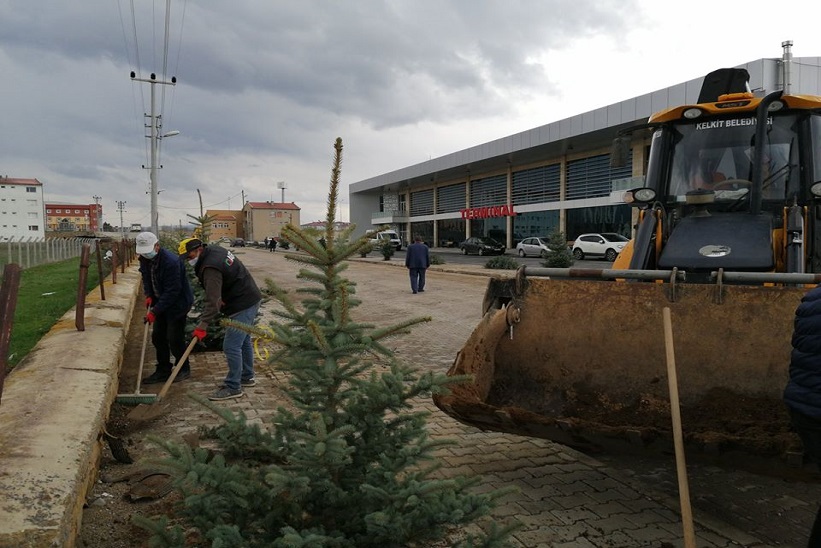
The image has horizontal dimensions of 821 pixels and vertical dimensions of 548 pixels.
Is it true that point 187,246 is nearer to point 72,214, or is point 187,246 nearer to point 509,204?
point 509,204

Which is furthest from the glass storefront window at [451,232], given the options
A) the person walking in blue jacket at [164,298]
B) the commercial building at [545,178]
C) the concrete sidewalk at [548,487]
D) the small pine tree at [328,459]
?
the small pine tree at [328,459]

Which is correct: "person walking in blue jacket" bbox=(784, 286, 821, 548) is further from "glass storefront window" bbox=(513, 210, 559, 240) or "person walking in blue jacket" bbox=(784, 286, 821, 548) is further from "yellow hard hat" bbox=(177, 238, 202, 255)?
"glass storefront window" bbox=(513, 210, 559, 240)

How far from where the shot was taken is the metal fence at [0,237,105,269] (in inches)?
782

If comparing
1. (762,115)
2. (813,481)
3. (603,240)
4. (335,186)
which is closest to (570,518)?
(813,481)

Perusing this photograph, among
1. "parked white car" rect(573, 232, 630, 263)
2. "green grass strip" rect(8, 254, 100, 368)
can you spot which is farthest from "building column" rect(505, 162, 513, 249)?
"green grass strip" rect(8, 254, 100, 368)

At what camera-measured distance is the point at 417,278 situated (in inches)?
674

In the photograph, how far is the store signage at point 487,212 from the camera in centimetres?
4530

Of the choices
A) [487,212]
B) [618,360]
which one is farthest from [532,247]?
[618,360]

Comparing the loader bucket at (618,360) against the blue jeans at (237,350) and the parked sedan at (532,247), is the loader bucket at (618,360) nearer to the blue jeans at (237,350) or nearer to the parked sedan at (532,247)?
the blue jeans at (237,350)

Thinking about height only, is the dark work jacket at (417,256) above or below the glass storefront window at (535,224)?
below

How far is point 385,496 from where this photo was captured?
2.19 metres

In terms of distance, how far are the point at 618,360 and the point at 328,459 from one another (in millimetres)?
2707

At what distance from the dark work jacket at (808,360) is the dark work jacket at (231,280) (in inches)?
183

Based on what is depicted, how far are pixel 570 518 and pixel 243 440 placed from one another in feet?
6.99
